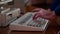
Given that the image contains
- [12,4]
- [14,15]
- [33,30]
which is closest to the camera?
[33,30]

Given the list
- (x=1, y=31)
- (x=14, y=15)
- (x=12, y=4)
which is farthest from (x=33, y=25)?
(x=12, y=4)

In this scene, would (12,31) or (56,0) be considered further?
(56,0)

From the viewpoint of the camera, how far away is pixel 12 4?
3.65 ft

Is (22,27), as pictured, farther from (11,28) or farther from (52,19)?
(52,19)

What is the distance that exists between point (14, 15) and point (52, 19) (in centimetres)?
23

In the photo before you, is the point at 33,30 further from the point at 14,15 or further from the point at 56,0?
the point at 56,0

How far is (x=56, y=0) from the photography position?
3.92ft

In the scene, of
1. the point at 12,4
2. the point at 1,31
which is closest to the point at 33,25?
the point at 1,31

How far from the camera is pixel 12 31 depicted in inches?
27.4

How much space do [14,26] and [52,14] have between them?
38 cm

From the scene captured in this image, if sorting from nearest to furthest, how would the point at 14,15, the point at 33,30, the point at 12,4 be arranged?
1. the point at 33,30
2. the point at 14,15
3. the point at 12,4

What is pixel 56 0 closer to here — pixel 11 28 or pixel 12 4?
pixel 12 4

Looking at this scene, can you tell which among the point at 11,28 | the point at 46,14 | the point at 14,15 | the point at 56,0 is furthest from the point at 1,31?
the point at 56,0

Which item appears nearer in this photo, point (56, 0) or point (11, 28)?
point (11, 28)
